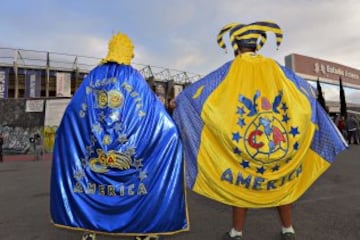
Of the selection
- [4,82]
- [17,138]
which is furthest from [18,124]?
[4,82]

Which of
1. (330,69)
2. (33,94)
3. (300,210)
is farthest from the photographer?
(330,69)

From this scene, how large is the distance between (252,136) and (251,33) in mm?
1086

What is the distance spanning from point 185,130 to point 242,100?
63cm

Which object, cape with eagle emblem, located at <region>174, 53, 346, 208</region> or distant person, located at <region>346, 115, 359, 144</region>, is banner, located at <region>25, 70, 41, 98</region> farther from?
cape with eagle emblem, located at <region>174, 53, 346, 208</region>

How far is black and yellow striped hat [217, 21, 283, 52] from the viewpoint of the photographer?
10.00 feet

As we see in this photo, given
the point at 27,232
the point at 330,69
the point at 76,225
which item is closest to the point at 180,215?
the point at 76,225

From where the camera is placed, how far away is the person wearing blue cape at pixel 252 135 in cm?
274

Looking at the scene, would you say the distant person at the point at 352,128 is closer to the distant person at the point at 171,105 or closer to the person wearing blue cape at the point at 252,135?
the person wearing blue cape at the point at 252,135

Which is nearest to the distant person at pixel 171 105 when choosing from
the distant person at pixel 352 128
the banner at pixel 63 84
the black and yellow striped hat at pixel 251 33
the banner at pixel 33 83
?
the black and yellow striped hat at pixel 251 33

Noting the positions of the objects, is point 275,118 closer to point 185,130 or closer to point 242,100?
point 242,100

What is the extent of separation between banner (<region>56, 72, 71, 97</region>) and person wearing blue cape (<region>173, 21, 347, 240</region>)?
74.3 ft

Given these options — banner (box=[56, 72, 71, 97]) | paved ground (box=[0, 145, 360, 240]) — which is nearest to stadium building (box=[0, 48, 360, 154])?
banner (box=[56, 72, 71, 97])

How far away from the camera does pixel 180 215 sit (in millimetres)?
2590

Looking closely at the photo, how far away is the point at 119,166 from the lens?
8.61 ft
